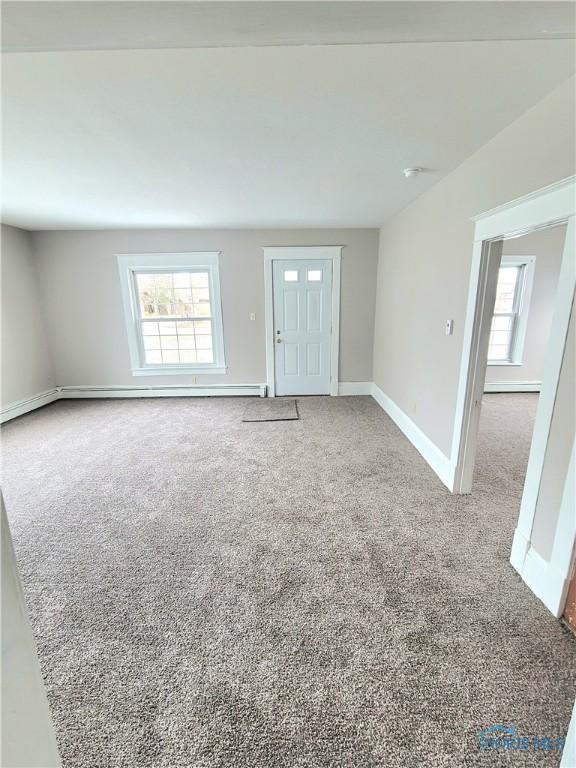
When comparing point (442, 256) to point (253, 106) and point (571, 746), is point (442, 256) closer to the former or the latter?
point (253, 106)

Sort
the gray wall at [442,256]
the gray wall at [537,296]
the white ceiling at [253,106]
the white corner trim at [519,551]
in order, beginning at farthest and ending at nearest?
the gray wall at [537,296], the white corner trim at [519,551], the gray wall at [442,256], the white ceiling at [253,106]

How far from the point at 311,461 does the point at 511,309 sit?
3.96 m

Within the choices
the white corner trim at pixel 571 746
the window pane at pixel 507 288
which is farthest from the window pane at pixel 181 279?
the white corner trim at pixel 571 746

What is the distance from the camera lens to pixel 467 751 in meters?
1.15

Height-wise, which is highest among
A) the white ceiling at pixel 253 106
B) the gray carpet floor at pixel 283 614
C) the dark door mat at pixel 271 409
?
the white ceiling at pixel 253 106

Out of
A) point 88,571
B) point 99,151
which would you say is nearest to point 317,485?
point 88,571

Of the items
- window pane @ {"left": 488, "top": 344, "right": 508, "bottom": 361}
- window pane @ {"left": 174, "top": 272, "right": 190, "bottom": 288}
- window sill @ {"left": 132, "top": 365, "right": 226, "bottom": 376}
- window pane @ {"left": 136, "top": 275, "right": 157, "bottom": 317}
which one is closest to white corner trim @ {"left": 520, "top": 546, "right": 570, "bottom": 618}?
window pane @ {"left": 488, "top": 344, "right": 508, "bottom": 361}

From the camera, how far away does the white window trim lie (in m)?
4.73

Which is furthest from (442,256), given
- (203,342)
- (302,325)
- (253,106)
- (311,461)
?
(203,342)

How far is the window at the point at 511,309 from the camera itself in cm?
471

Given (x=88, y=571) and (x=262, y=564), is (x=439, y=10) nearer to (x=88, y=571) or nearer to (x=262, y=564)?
(x=262, y=564)

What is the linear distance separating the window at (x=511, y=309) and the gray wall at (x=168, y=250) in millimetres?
1840

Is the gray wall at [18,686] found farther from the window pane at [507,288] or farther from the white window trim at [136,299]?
the window pane at [507,288]

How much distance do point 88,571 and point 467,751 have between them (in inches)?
76.7
